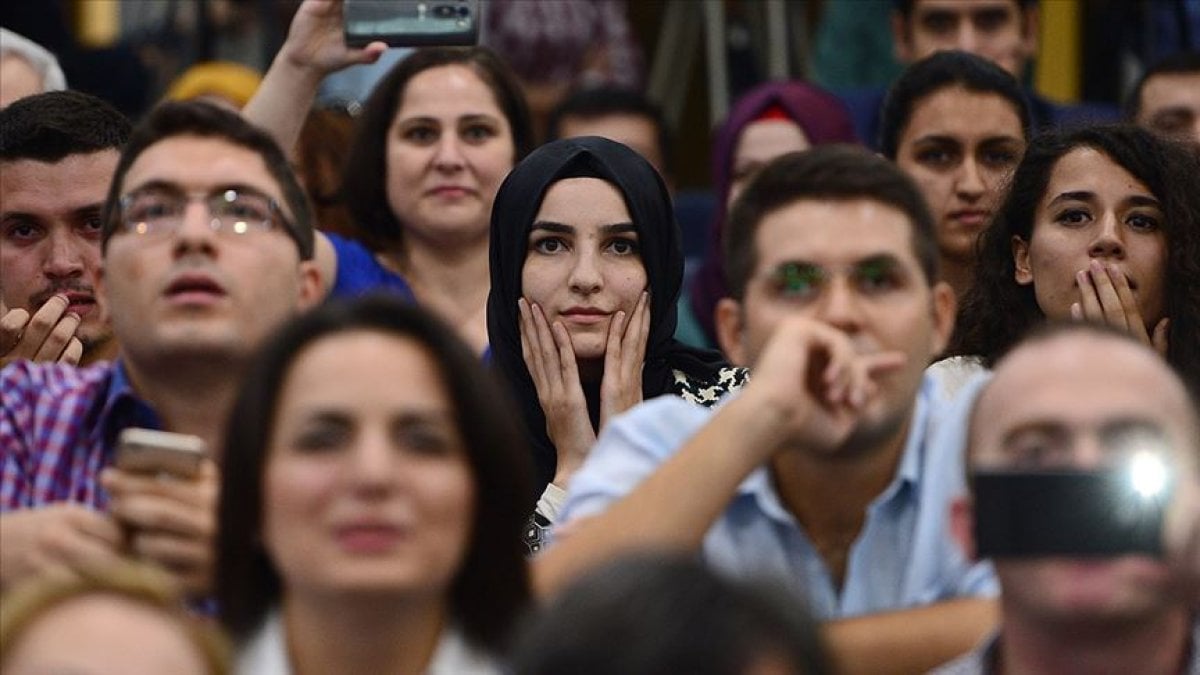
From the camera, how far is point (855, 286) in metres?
3.94

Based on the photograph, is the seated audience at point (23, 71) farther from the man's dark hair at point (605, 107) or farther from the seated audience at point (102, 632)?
the seated audience at point (102, 632)

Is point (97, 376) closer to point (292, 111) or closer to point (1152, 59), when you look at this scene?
point (292, 111)

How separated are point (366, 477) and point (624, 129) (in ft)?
13.6

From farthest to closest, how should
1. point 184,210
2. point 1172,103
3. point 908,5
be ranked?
point 908,5 → point 1172,103 → point 184,210

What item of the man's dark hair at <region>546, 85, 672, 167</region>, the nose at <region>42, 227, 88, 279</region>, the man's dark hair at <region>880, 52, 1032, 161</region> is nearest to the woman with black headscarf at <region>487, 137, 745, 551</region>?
the nose at <region>42, 227, 88, 279</region>

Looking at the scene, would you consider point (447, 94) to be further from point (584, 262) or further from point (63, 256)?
point (63, 256)

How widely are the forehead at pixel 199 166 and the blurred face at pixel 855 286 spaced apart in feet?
2.76

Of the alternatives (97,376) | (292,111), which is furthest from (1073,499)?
(292,111)

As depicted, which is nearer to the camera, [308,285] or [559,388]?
[308,285]

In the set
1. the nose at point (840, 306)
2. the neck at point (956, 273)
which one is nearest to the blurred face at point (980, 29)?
the neck at point (956, 273)

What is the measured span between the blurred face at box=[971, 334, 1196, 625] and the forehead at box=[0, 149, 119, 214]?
233 cm

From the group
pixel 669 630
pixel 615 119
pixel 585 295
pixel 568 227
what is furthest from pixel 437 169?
pixel 669 630

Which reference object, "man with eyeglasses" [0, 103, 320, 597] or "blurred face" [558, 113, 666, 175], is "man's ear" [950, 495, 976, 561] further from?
"blurred face" [558, 113, 666, 175]

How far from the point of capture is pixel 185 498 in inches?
145
